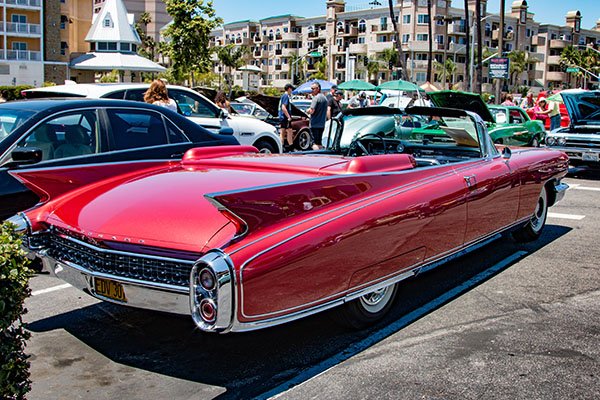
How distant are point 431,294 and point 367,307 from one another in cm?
110

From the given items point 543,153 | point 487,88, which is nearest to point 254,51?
point 487,88

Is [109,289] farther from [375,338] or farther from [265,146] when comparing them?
[265,146]

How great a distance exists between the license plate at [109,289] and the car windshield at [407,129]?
10.3ft

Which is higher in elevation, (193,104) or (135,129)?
(193,104)

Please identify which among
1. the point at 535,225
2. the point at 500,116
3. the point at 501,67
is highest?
the point at 501,67

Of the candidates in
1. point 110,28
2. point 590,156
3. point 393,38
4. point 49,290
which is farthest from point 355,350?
point 393,38

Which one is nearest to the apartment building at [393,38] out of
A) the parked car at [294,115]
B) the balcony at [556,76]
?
the balcony at [556,76]

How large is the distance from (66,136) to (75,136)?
0.27 feet

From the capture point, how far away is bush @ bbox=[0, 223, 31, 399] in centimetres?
255

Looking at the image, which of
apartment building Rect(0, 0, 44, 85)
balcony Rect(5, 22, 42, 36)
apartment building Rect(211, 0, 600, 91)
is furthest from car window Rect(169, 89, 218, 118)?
apartment building Rect(211, 0, 600, 91)

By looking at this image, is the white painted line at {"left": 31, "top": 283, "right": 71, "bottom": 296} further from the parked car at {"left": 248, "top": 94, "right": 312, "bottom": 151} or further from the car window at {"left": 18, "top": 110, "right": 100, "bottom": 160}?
the parked car at {"left": 248, "top": 94, "right": 312, "bottom": 151}

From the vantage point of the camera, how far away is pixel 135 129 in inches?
235

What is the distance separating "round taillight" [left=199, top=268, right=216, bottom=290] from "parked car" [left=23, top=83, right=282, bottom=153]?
561 centimetres

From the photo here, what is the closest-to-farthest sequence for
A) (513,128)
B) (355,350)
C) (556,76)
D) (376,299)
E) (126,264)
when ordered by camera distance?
Result: (126,264) → (355,350) → (376,299) → (513,128) → (556,76)
